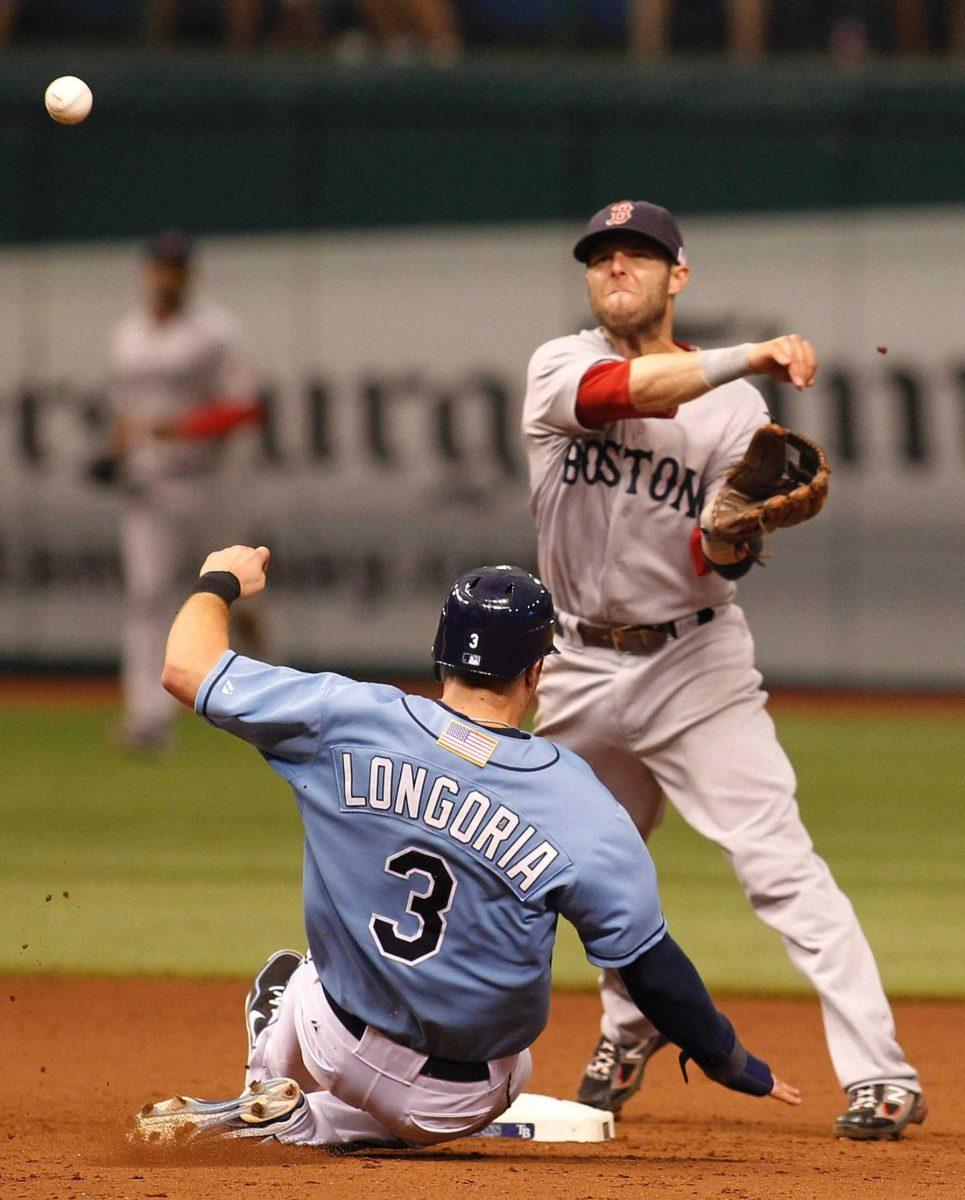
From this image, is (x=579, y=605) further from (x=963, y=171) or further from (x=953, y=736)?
(x=963, y=171)

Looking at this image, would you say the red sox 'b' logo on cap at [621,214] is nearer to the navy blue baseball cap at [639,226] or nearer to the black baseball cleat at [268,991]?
the navy blue baseball cap at [639,226]

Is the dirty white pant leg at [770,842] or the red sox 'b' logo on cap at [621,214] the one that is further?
the red sox 'b' logo on cap at [621,214]

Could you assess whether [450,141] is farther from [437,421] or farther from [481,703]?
[481,703]

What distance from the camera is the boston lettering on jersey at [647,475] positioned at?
442cm

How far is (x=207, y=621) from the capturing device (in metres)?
3.57

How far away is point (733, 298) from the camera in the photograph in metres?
13.1

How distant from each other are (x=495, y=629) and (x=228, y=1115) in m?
1.04

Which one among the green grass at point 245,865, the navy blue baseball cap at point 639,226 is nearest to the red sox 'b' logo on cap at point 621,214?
the navy blue baseball cap at point 639,226

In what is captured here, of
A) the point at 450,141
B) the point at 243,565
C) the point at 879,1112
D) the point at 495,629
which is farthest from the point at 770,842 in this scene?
the point at 450,141

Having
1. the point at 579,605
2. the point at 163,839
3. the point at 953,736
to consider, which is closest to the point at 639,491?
the point at 579,605

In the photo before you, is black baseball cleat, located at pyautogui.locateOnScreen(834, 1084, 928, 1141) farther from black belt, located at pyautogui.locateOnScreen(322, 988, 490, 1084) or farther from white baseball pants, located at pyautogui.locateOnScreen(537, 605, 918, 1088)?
black belt, located at pyautogui.locateOnScreen(322, 988, 490, 1084)

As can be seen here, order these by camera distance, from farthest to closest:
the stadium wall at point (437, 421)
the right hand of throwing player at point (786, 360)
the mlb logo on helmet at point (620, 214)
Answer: the stadium wall at point (437, 421), the mlb logo on helmet at point (620, 214), the right hand of throwing player at point (786, 360)

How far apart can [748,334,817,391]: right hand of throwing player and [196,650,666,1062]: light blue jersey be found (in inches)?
37.1

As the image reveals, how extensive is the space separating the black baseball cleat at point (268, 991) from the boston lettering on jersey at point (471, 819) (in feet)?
2.43
